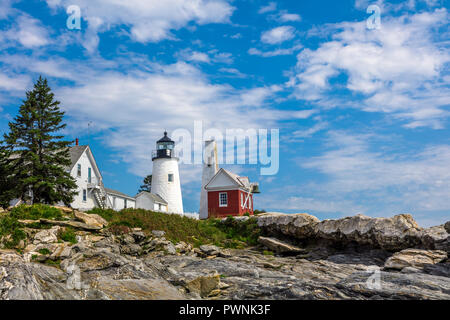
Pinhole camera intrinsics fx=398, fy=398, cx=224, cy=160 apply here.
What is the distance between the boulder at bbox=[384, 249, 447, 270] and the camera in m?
17.1

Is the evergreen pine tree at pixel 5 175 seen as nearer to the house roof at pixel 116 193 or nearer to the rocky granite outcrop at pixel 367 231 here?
the house roof at pixel 116 193

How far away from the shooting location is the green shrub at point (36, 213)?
2077 centimetres

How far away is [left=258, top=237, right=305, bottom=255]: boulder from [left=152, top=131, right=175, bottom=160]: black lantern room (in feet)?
78.5

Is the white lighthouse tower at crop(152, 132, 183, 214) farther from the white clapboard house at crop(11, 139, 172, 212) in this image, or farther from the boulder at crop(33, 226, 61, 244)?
the boulder at crop(33, 226, 61, 244)

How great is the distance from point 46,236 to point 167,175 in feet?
90.7

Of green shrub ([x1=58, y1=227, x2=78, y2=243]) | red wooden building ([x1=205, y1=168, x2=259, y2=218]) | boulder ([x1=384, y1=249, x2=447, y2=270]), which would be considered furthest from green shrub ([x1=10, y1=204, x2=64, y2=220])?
red wooden building ([x1=205, y1=168, x2=259, y2=218])

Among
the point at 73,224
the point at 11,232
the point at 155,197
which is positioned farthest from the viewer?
the point at 155,197

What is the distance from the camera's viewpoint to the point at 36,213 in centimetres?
2139

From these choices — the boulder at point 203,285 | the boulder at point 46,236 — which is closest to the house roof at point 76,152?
the boulder at point 46,236

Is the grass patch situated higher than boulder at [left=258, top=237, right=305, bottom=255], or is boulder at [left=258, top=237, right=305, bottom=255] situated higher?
the grass patch

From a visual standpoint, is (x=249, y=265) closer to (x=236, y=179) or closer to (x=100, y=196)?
(x=236, y=179)

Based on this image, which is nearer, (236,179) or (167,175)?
(236,179)

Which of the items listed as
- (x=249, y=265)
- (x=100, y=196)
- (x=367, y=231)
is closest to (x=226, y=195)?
(x=100, y=196)

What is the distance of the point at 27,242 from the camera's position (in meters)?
17.6
